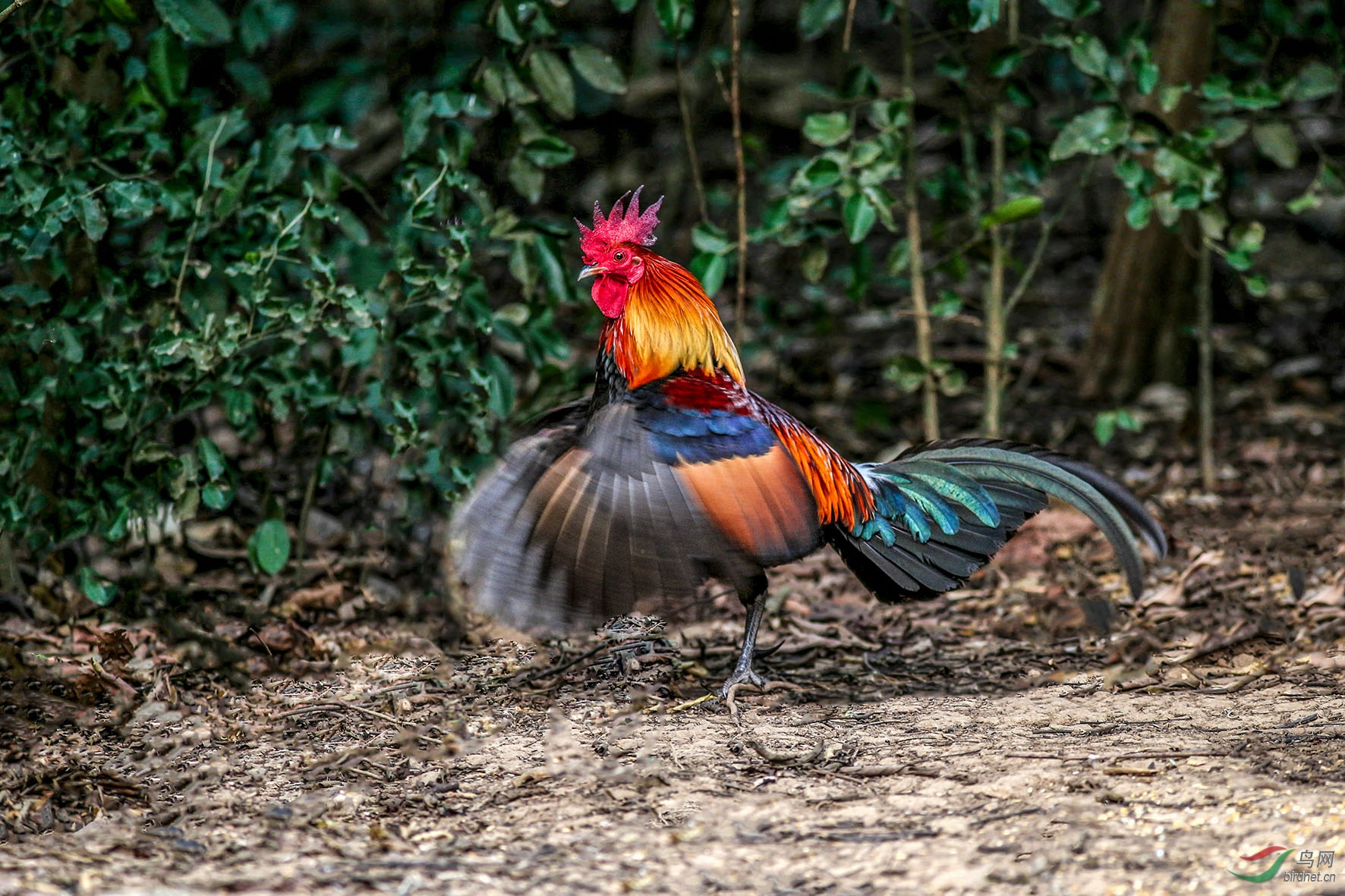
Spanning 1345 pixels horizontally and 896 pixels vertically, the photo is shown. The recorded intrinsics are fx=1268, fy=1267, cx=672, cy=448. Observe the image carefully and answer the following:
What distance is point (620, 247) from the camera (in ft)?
14.1

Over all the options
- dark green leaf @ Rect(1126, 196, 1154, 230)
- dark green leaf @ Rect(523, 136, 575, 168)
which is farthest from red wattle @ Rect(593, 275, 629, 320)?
dark green leaf @ Rect(1126, 196, 1154, 230)

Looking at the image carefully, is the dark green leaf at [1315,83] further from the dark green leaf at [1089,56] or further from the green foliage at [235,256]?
the green foliage at [235,256]

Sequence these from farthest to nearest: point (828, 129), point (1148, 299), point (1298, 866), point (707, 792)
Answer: point (1148, 299)
point (828, 129)
point (707, 792)
point (1298, 866)

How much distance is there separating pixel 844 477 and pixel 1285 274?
5.78 metres

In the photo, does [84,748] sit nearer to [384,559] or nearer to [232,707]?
[232,707]

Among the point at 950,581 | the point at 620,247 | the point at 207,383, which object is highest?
the point at 620,247

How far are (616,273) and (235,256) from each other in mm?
1378

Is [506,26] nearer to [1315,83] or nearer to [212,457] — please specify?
[212,457]

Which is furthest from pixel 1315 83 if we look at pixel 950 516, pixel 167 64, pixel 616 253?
pixel 167 64

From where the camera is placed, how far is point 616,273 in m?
4.29

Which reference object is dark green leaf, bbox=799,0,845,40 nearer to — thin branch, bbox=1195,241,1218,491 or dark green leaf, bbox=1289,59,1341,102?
dark green leaf, bbox=1289,59,1341,102

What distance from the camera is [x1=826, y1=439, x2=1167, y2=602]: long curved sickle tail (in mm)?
4172

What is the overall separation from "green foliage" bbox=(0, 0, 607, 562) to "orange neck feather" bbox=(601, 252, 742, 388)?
678mm

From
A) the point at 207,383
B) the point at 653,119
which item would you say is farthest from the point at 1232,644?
the point at 653,119
